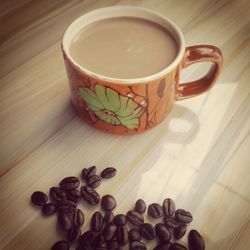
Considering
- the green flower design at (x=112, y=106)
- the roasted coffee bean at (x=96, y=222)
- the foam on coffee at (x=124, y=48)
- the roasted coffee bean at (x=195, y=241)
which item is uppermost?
the foam on coffee at (x=124, y=48)

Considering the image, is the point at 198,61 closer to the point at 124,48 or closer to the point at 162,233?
the point at 124,48

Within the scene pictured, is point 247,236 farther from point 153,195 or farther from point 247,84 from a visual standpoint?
point 247,84

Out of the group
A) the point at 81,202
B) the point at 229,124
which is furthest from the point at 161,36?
the point at 81,202

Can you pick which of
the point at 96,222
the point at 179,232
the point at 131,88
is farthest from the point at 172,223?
the point at 131,88

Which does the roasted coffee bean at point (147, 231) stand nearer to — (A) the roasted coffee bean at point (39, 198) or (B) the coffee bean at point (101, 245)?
(B) the coffee bean at point (101, 245)

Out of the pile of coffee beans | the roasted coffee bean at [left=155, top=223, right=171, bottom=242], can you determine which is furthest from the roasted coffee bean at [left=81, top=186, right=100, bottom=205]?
the roasted coffee bean at [left=155, top=223, right=171, bottom=242]

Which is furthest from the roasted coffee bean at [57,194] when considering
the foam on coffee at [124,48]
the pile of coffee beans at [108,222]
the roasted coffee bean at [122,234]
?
the foam on coffee at [124,48]

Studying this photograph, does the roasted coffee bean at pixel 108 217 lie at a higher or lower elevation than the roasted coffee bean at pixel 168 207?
higher
